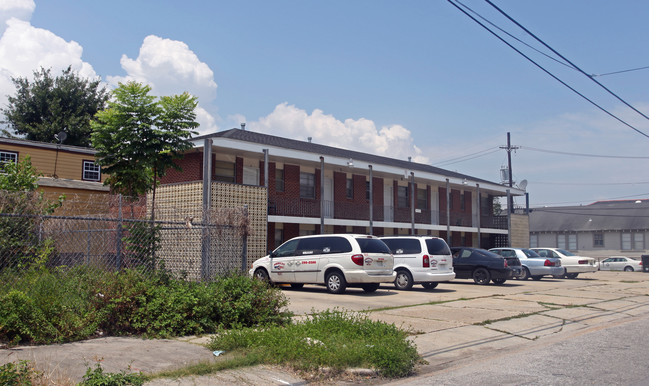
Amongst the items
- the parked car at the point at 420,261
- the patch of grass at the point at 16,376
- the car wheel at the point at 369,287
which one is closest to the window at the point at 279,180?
the parked car at the point at 420,261

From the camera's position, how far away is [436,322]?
11422 millimetres

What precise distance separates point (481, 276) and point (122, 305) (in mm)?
15680

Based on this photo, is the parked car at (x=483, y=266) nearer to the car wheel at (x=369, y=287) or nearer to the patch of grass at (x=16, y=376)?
the car wheel at (x=369, y=287)

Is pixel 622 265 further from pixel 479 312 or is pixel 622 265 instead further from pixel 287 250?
pixel 479 312

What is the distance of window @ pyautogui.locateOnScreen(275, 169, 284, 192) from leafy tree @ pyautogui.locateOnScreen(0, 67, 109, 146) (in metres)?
21.6

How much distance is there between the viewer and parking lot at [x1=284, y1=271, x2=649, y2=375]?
9.55 m

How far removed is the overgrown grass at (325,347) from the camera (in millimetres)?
7316

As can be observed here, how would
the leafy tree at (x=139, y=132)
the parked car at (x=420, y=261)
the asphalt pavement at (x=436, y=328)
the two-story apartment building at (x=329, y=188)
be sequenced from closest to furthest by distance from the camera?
the asphalt pavement at (x=436, y=328) → the leafy tree at (x=139, y=132) → the parked car at (x=420, y=261) → the two-story apartment building at (x=329, y=188)

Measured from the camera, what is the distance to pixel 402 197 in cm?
3425

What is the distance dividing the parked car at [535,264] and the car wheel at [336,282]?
11994mm

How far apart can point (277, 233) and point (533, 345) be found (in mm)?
17842

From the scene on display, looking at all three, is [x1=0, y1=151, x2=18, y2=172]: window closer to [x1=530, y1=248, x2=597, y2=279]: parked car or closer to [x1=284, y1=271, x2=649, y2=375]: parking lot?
[x1=284, y1=271, x2=649, y2=375]: parking lot

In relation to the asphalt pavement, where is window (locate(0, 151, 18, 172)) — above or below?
above

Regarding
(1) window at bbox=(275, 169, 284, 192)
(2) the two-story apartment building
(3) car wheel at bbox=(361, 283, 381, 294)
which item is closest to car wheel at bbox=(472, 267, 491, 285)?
(3) car wheel at bbox=(361, 283, 381, 294)
